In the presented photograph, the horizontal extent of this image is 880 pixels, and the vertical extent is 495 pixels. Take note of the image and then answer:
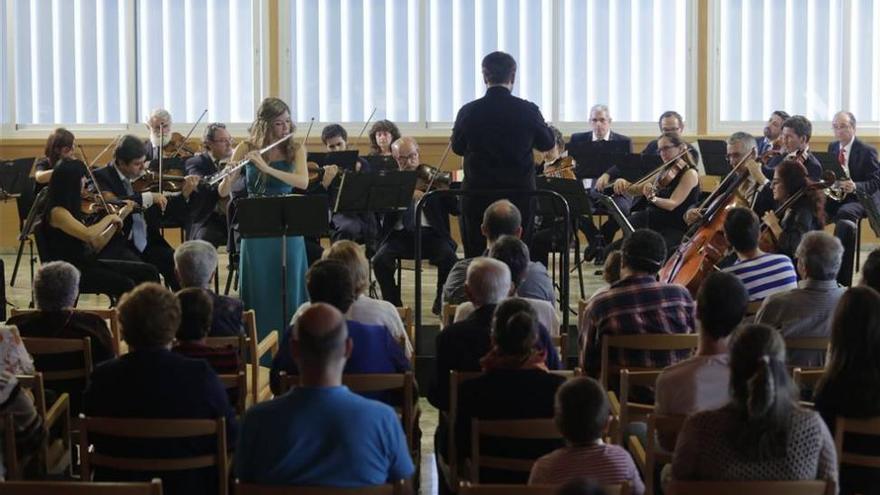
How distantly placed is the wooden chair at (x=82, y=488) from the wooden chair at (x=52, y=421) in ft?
3.61

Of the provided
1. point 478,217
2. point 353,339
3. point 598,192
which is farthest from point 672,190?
point 353,339

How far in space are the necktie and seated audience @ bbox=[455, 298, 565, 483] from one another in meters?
4.34

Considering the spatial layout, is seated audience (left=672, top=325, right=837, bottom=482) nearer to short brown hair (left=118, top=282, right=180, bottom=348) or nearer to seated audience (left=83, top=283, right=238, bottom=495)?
seated audience (left=83, top=283, right=238, bottom=495)

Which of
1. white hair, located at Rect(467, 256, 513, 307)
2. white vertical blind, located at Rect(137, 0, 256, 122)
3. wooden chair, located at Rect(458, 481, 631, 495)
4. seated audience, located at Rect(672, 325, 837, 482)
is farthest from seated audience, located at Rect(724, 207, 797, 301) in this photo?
white vertical blind, located at Rect(137, 0, 256, 122)

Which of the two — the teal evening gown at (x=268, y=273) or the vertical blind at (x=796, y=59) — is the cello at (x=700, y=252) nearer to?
the teal evening gown at (x=268, y=273)

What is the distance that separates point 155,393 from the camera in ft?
11.9

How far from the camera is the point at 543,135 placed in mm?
7031

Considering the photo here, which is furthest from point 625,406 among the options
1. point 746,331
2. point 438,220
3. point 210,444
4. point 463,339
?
point 438,220

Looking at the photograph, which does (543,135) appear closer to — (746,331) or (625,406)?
(625,406)

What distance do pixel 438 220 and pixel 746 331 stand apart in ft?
18.2

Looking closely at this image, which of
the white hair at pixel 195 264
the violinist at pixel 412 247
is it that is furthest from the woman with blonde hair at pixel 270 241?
the white hair at pixel 195 264

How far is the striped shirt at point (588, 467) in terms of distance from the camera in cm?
307

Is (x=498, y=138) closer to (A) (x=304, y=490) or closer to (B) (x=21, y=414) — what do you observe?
(B) (x=21, y=414)

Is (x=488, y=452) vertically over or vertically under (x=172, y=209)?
under
